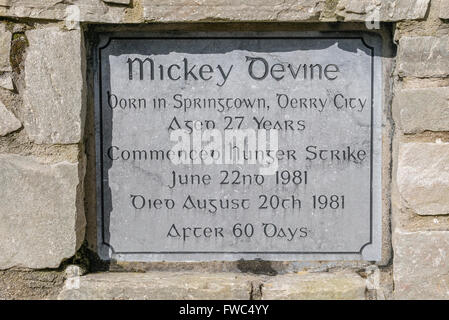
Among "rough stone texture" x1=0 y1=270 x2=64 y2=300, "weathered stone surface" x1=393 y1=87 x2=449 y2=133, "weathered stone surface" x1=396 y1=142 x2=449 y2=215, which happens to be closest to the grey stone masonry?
"weathered stone surface" x1=393 y1=87 x2=449 y2=133

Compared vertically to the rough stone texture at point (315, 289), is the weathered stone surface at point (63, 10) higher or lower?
higher

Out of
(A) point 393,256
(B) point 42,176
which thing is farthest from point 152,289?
(A) point 393,256

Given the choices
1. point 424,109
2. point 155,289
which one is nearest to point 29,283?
point 155,289

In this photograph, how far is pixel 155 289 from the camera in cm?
196

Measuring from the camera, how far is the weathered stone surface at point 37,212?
1.93 m

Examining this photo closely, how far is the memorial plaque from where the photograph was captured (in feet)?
6.63

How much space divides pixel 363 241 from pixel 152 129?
34.3 inches

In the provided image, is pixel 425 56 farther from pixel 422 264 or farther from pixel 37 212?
pixel 37 212

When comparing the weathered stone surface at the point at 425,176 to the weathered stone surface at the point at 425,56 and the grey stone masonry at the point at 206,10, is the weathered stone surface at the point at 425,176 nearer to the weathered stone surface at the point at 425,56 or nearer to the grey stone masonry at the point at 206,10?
the weathered stone surface at the point at 425,56

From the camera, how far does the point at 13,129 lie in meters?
1.91

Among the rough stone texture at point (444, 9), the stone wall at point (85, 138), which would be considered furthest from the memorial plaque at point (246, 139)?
the rough stone texture at point (444, 9)

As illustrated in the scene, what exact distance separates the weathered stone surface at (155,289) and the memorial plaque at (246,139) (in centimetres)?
17
